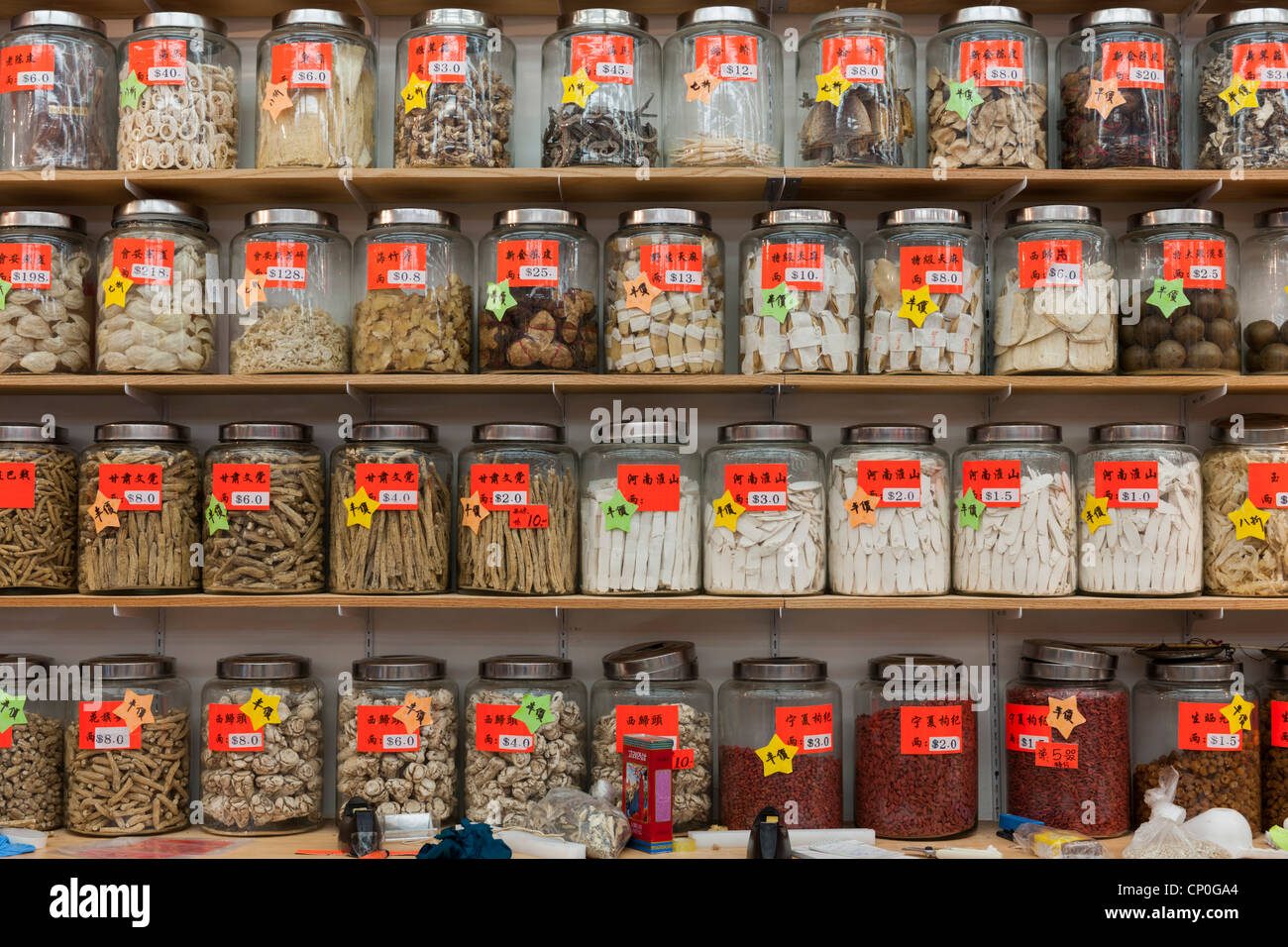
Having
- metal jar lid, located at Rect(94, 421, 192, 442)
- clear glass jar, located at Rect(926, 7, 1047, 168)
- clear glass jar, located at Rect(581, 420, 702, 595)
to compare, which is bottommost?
clear glass jar, located at Rect(581, 420, 702, 595)

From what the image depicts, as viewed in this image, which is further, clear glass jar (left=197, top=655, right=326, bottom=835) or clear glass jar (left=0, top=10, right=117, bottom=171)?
clear glass jar (left=0, top=10, right=117, bottom=171)

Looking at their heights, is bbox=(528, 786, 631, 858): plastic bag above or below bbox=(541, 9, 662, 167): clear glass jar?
below

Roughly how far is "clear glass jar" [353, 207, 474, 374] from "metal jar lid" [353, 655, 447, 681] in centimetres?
65

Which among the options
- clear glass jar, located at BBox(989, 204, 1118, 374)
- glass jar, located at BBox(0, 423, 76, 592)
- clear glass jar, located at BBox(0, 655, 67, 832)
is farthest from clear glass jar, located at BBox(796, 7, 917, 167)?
clear glass jar, located at BBox(0, 655, 67, 832)

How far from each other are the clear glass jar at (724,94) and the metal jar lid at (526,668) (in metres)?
1.16

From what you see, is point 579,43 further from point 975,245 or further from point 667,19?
point 975,245

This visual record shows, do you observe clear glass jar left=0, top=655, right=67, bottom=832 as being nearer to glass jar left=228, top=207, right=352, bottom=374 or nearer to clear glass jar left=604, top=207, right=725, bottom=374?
glass jar left=228, top=207, right=352, bottom=374

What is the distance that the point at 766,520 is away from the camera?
2.49 m

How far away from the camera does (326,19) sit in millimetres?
2605

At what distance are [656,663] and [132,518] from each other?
1.21 m

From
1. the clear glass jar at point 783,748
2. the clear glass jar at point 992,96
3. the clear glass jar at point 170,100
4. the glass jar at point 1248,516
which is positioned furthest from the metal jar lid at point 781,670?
the clear glass jar at point 170,100

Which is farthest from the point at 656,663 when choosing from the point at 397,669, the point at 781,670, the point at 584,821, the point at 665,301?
the point at 665,301

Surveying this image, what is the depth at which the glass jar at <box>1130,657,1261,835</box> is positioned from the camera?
8.04 ft

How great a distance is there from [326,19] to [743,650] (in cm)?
178
